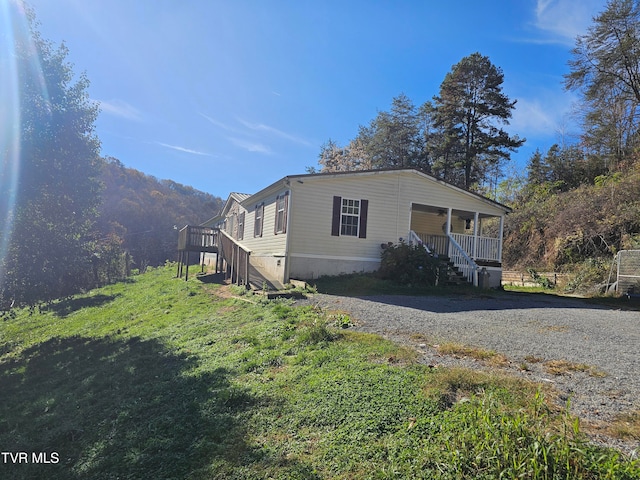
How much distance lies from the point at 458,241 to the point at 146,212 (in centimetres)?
3991

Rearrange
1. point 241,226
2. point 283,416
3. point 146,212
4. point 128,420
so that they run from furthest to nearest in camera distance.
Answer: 1. point 146,212
2. point 241,226
3. point 128,420
4. point 283,416

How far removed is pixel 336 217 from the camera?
486 inches

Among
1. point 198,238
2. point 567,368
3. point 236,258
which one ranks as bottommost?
point 567,368

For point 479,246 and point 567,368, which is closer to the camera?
point 567,368

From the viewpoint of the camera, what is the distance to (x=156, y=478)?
2.96 m

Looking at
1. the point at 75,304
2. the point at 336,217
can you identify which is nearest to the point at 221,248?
the point at 336,217

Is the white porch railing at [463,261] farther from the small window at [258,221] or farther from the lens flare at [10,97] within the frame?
the lens flare at [10,97]

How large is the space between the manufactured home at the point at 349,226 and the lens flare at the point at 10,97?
5681 mm

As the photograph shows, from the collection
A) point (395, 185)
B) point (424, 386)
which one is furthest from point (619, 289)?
point (424, 386)

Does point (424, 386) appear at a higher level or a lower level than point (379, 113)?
lower

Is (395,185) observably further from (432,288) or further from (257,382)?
(257,382)

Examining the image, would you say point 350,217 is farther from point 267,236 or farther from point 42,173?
point 42,173

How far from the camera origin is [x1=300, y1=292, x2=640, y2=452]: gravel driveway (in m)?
3.40

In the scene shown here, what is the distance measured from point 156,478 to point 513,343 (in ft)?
14.9
